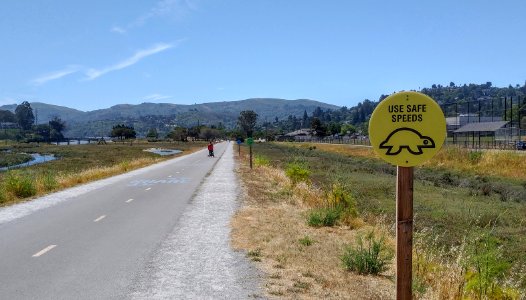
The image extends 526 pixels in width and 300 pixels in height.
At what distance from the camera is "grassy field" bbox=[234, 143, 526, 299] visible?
697cm

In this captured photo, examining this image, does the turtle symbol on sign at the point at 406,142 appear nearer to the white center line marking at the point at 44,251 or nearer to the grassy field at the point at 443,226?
the grassy field at the point at 443,226

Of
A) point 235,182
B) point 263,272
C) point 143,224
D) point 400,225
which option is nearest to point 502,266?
point 400,225

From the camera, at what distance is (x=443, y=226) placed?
17.1 m

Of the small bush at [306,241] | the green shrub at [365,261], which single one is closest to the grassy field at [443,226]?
the green shrub at [365,261]

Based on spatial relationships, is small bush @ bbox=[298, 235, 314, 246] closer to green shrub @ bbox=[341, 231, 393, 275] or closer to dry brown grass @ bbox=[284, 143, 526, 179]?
green shrub @ bbox=[341, 231, 393, 275]

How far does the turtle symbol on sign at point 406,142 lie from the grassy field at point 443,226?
2377 mm

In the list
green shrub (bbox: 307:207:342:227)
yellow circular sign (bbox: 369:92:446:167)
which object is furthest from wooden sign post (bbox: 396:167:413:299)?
green shrub (bbox: 307:207:342:227)

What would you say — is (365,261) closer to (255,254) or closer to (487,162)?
A: (255,254)

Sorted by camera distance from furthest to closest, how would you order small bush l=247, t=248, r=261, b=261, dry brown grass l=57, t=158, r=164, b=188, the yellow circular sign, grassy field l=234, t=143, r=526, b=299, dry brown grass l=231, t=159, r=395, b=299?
1. dry brown grass l=57, t=158, r=164, b=188
2. small bush l=247, t=248, r=261, b=261
3. dry brown grass l=231, t=159, r=395, b=299
4. grassy field l=234, t=143, r=526, b=299
5. the yellow circular sign

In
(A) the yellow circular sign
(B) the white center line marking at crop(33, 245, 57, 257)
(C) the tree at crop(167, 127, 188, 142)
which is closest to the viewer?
(A) the yellow circular sign

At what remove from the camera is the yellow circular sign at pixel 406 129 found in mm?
4840

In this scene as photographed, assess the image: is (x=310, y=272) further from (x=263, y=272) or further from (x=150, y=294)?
(x=150, y=294)

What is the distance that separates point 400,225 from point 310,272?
10.8 ft

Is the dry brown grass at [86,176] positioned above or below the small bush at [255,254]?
below
